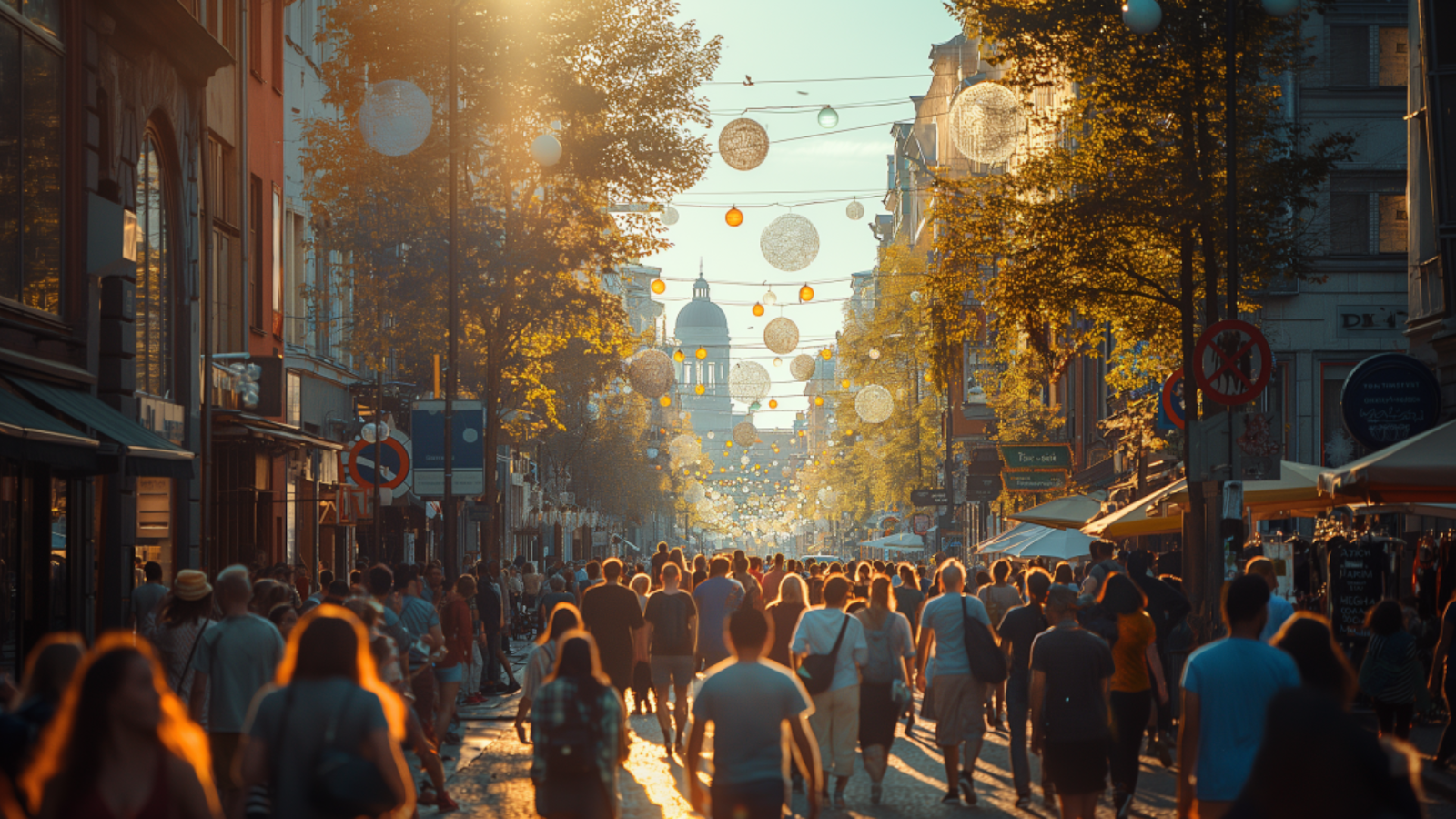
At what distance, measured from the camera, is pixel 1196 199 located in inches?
775

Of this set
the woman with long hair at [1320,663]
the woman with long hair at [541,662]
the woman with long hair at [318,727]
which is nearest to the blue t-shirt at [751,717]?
the woman with long hair at [318,727]

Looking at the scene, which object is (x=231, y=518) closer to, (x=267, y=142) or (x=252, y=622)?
(x=267, y=142)

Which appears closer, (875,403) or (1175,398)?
(1175,398)

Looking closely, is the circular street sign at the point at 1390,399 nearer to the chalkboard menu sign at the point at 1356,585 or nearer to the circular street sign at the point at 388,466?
the chalkboard menu sign at the point at 1356,585

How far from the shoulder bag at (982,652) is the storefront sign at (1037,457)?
959 inches

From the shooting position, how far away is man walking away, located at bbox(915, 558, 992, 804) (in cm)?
1372

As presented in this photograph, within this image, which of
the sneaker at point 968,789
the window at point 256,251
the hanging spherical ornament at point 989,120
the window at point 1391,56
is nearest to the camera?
the sneaker at point 968,789

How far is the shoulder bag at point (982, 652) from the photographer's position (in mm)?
13875

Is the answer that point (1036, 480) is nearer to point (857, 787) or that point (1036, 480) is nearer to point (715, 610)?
point (715, 610)

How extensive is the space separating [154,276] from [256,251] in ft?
26.3

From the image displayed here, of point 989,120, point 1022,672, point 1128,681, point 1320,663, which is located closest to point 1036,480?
point 989,120

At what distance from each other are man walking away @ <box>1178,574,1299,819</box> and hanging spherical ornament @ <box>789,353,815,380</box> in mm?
49444

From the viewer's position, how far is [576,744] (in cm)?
800

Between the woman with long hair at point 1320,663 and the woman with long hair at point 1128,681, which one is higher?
the woman with long hair at point 1320,663
